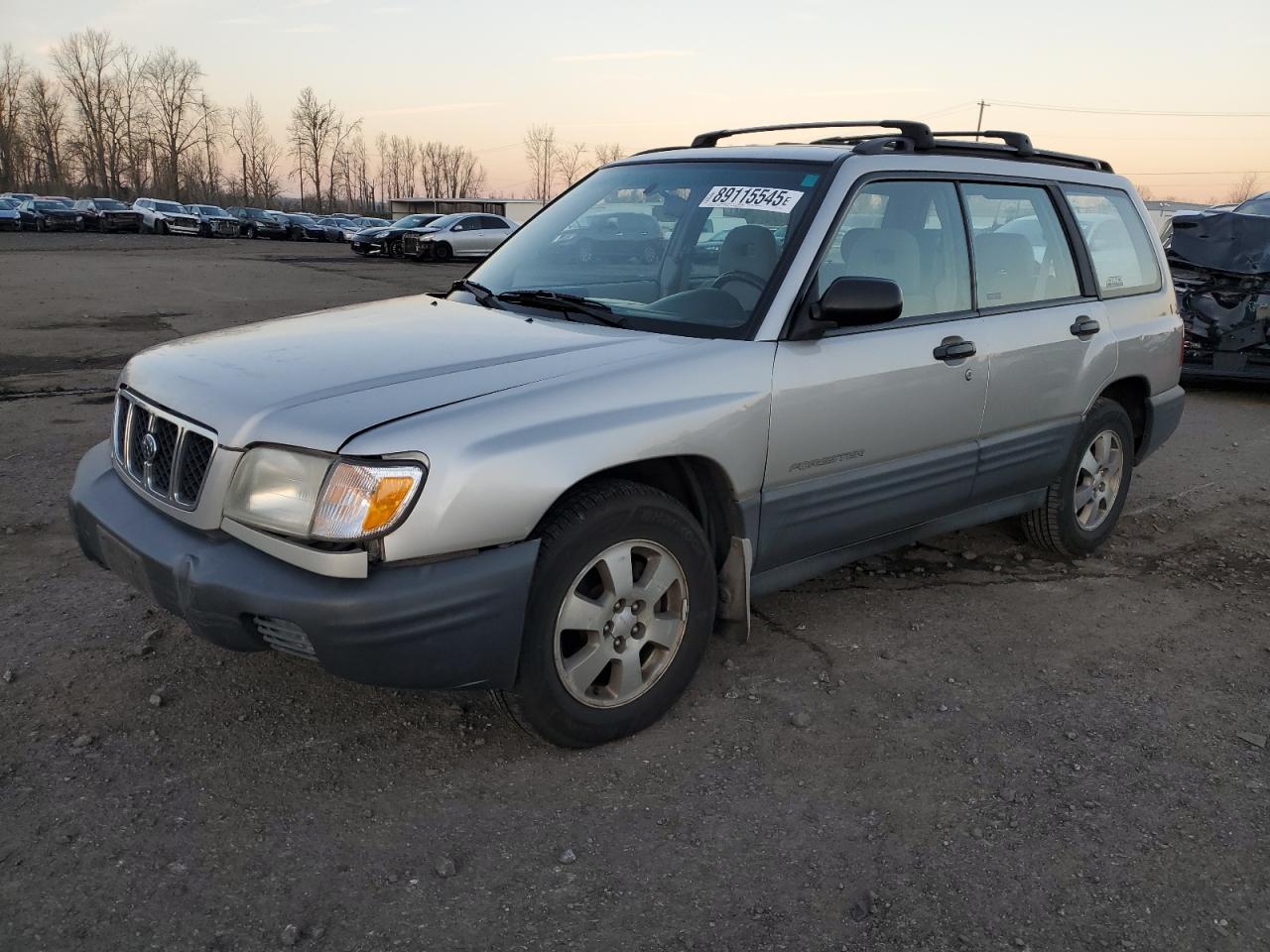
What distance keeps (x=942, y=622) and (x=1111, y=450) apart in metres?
1.47

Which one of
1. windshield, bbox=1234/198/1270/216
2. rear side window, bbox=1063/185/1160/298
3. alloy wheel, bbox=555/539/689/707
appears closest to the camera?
alloy wheel, bbox=555/539/689/707

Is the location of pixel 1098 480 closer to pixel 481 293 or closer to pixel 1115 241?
pixel 1115 241

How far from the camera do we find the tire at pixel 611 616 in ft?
9.22

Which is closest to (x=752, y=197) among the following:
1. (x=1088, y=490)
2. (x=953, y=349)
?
(x=953, y=349)

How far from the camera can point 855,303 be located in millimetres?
3213

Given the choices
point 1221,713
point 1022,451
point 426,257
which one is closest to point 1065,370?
point 1022,451

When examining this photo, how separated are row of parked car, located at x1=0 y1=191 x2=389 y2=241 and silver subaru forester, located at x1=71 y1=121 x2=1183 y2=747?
4092cm

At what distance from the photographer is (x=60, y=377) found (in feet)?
28.2

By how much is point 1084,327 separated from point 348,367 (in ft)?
10.3

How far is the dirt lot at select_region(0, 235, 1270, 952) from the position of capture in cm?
238

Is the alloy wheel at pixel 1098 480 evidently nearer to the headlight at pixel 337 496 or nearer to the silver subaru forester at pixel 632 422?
the silver subaru forester at pixel 632 422

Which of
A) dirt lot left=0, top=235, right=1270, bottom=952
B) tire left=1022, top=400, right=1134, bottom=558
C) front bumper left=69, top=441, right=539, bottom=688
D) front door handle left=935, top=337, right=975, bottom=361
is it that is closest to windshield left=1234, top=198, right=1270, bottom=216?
tire left=1022, top=400, right=1134, bottom=558

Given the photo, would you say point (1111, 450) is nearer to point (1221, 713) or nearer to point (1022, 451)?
point (1022, 451)

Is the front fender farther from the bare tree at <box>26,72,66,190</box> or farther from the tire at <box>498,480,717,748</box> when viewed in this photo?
the bare tree at <box>26,72,66,190</box>
